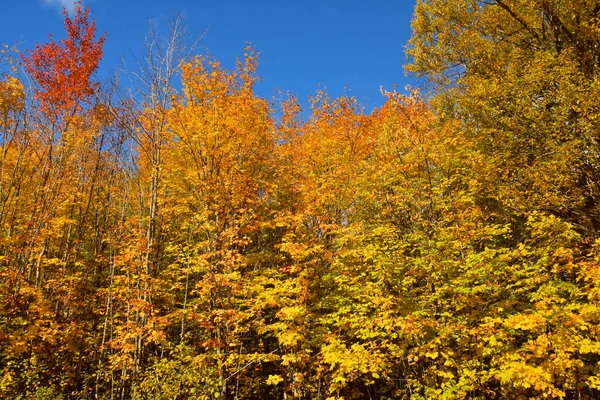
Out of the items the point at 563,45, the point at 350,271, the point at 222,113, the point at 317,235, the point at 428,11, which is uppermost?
the point at 428,11

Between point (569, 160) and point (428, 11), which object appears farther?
point (428, 11)

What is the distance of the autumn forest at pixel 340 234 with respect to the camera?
8305mm

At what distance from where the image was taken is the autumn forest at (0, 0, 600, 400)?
327 inches

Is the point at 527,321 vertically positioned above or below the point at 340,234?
below

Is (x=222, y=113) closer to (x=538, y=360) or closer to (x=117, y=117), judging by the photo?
(x=117, y=117)

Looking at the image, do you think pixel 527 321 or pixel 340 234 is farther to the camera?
pixel 340 234

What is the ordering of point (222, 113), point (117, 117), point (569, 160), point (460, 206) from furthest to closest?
point (117, 117), point (222, 113), point (460, 206), point (569, 160)

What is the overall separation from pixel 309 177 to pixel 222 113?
401 centimetres

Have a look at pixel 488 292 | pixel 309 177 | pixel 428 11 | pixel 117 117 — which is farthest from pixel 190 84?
pixel 488 292

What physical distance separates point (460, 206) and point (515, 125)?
8.51ft

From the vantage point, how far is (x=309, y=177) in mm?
13734

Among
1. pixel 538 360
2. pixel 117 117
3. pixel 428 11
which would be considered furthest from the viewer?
pixel 428 11

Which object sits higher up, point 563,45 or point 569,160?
point 563,45

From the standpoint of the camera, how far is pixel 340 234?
11.5 m
